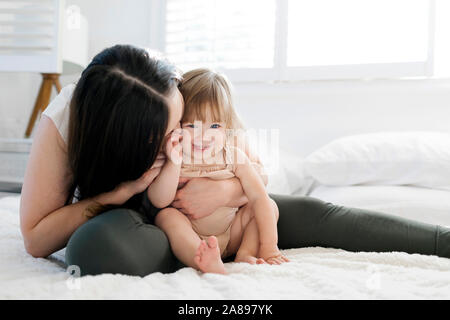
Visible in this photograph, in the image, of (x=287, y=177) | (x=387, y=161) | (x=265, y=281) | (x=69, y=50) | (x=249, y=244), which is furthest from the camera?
(x=69, y=50)

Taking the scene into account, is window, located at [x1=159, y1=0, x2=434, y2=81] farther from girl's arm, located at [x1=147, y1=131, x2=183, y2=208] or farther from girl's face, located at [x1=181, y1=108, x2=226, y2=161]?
girl's arm, located at [x1=147, y1=131, x2=183, y2=208]

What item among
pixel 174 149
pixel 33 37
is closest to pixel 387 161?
pixel 174 149

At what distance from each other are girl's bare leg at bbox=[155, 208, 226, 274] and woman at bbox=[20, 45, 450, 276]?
0.03 meters

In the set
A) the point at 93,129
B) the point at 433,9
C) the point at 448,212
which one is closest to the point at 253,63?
the point at 433,9

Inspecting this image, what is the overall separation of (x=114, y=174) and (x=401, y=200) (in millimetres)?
821

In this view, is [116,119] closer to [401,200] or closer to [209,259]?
[209,259]

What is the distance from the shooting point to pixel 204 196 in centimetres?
90

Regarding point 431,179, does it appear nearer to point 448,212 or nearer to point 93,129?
point 448,212

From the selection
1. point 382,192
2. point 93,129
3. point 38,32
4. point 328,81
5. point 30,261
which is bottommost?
point 30,261

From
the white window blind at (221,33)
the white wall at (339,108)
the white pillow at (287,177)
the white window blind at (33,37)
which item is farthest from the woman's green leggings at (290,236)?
the white window blind at (33,37)

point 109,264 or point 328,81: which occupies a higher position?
point 328,81

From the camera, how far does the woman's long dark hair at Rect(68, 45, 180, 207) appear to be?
0.77 metres
